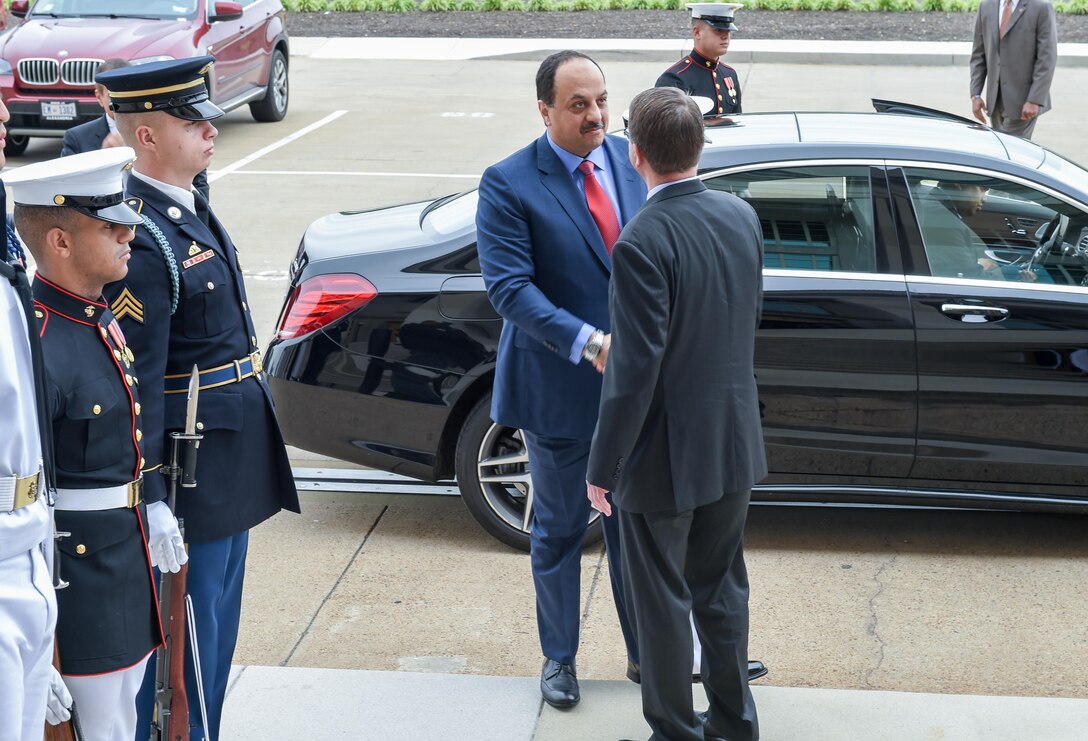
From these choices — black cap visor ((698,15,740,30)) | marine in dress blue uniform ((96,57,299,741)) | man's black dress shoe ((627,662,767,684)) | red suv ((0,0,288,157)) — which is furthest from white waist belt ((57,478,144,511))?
red suv ((0,0,288,157))

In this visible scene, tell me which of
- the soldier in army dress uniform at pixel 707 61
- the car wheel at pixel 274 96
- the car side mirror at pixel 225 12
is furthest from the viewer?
the car wheel at pixel 274 96

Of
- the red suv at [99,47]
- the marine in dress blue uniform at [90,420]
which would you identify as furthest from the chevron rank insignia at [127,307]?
the red suv at [99,47]

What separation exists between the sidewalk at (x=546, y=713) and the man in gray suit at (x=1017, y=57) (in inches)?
287

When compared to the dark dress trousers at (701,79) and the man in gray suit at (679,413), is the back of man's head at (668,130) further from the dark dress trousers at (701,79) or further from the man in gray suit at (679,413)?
the dark dress trousers at (701,79)

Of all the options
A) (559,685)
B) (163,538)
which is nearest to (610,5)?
(559,685)

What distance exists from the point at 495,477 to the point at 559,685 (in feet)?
3.98

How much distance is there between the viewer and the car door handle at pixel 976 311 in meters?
4.71

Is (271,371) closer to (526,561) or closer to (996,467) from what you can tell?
(526,561)

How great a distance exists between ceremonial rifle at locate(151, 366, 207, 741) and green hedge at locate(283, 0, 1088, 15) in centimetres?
2226

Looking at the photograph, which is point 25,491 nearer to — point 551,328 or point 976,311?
point 551,328

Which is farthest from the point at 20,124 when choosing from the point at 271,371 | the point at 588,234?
the point at 588,234

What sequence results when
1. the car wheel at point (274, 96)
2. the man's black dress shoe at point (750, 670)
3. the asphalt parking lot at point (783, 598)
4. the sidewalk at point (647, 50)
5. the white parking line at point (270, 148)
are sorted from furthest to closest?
1. the sidewalk at point (647, 50)
2. the car wheel at point (274, 96)
3. the white parking line at point (270, 148)
4. the asphalt parking lot at point (783, 598)
5. the man's black dress shoe at point (750, 670)

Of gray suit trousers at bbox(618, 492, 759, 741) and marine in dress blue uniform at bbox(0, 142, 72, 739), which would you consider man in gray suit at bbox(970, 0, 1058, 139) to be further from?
marine in dress blue uniform at bbox(0, 142, 72, 739)

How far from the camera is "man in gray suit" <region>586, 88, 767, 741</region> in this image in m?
3.13
